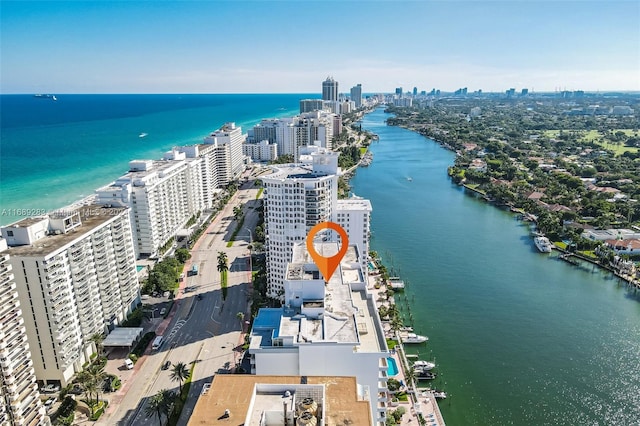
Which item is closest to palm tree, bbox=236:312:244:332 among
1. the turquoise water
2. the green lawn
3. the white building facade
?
the turquoise water

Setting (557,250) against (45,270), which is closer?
(45,270)

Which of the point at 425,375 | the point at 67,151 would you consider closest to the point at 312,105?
the point at 67,151

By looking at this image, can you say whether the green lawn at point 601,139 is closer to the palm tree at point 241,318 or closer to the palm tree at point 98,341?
the palm tree at point 241,318


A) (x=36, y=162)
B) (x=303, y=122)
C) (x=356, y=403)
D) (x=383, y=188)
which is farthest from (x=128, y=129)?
(x=356, y=403)

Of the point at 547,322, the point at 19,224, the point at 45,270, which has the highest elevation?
the point at 19,224

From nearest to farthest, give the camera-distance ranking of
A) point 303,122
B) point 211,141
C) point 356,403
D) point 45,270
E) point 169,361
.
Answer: point 356,403 < point 45,270 < point 169,361 < point 211,141 < point 303,122

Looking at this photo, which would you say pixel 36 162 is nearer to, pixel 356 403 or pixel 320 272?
pixel 320 272

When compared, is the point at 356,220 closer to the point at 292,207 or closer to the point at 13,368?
the point at 292,207
